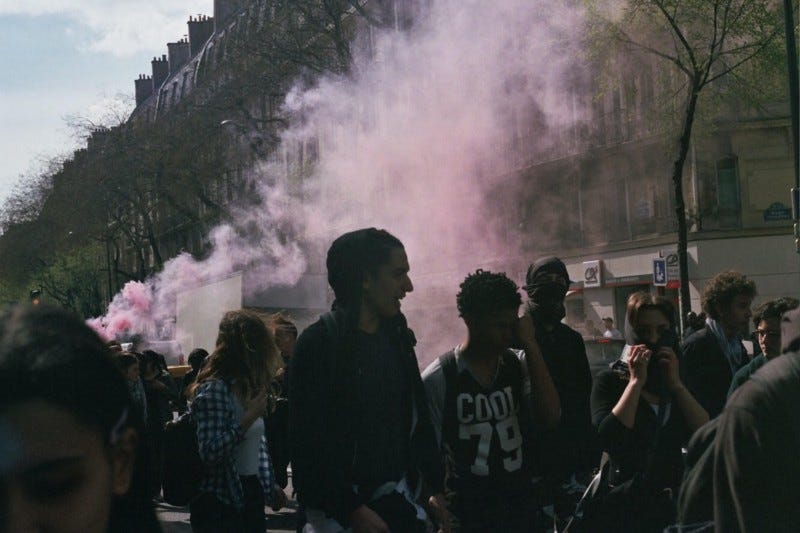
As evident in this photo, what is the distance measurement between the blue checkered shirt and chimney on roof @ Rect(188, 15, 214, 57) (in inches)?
2677

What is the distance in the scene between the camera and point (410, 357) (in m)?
3.96

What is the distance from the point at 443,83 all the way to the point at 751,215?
30.3 ft

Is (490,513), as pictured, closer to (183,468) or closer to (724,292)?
(183,468)

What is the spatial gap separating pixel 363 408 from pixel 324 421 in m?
0.16

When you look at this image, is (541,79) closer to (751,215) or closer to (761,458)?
(751,215)

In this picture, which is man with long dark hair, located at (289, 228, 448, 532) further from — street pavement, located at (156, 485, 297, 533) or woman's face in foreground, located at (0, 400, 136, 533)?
street pavement, located at (156, 485, 297, 533)

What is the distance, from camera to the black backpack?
4.83 metres

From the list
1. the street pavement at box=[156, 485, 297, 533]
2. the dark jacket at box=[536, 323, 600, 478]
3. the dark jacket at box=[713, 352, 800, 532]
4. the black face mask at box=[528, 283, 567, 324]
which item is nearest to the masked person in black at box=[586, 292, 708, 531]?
the dark jacket at box=[536, 323, 600, 478]

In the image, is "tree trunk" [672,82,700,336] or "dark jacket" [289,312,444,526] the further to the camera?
"tree trunk" [672,82,700,336]

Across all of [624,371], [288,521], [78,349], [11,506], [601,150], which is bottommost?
[288,521]

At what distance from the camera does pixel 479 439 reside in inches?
167

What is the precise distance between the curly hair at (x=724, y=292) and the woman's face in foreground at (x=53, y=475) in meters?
5.16

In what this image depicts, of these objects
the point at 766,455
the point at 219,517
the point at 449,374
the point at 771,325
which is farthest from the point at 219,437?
the point at 766,455

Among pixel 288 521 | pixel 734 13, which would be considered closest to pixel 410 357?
pixel 288 521
